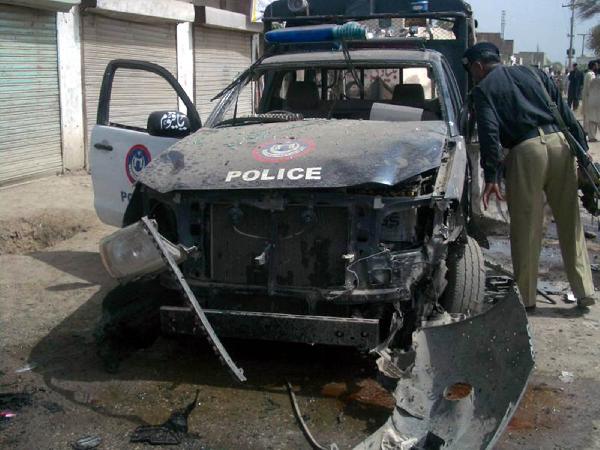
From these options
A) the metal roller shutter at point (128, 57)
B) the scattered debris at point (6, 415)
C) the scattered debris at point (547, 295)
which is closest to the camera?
the scattered debris at point (6, 415)

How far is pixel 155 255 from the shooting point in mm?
3590

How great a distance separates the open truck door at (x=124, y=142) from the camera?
5043 mm

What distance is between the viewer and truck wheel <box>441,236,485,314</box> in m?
4.24

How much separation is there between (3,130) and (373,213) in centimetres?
685

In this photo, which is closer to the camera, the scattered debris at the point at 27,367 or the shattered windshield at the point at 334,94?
the scattered debris at the point at 27,367

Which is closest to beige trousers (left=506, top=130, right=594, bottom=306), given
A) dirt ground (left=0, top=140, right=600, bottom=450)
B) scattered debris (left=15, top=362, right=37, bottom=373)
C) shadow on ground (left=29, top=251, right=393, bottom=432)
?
dirt ground (left=0, top=140, right=600, bottom=450)

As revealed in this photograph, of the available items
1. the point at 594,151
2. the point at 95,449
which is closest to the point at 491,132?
the point at 95,449

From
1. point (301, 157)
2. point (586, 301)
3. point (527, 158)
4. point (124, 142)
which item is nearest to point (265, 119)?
point (301, 157)

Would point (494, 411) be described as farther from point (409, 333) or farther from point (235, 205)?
point (235, 205)

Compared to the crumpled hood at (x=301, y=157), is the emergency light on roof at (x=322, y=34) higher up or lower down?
higher up

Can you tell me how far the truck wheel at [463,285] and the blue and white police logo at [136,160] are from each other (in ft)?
7.55

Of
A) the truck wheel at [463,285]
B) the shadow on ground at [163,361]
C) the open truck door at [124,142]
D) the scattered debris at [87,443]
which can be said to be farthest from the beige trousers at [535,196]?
the scattered debris at [87,443]

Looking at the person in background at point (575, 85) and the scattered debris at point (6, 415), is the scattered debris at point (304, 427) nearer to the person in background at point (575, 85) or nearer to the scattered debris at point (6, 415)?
the scattered debris at point (6, 415)

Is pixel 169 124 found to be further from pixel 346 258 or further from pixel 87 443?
pixel 87 443
